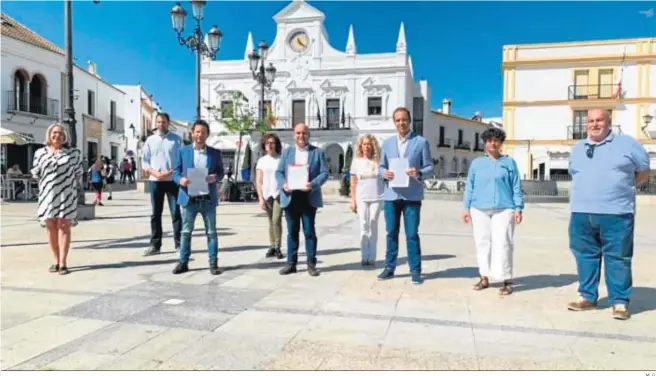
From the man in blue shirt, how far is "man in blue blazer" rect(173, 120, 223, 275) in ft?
11.6

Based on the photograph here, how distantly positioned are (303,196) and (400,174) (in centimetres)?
108

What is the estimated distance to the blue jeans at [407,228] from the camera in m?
4.93

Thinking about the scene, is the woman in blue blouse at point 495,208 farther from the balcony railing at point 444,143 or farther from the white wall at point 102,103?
the balcony railing at point 444,143

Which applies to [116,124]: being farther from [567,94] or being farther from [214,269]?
[214,269]

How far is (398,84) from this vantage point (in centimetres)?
3381

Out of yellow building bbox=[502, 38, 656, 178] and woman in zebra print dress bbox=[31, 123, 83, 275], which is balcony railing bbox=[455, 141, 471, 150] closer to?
yellow building bbox=[502, 38, 656, 178]

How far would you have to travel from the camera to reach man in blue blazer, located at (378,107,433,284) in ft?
16.1

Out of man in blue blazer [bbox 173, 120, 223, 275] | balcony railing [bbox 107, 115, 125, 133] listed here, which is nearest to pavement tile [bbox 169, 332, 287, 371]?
man in blue blazer [bbox 173, 120, 223, 275]

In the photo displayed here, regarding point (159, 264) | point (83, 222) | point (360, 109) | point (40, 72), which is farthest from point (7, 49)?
point (159, 264)

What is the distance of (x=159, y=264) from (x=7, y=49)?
23.4m

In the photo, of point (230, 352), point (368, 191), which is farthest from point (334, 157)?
point (230, 352)

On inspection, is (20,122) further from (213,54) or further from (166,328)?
(166,328)

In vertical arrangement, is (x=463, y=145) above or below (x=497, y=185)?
above

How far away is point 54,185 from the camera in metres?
5.27
